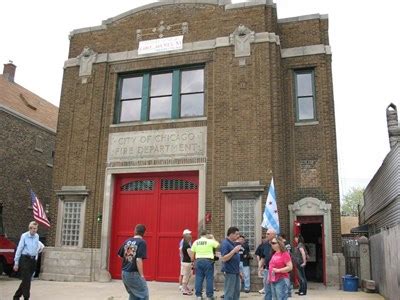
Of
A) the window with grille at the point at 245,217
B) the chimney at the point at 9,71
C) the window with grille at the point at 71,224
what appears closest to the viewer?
the window with grille at the point at 245,217

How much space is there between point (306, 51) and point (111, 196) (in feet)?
29.6

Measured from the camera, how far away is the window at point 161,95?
16672 millimetres

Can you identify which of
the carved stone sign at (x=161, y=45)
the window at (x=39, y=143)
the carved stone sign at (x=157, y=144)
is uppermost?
the carved stone sign at (x=161, y=45)

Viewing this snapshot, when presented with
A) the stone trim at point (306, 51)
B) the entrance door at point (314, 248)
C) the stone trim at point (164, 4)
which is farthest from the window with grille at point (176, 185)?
the stone trim at point (164, 4)

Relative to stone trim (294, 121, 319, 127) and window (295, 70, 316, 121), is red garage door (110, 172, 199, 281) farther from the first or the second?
window (295, 70, 316, 121)

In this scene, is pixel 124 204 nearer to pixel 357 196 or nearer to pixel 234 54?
pixel 234 54

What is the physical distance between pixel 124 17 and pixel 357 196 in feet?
236

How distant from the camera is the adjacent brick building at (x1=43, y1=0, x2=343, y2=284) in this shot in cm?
1518

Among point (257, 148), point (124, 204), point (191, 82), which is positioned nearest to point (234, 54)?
point (191, 82)

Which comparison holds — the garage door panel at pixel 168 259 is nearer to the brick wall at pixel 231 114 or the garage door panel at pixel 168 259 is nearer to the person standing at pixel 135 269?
the brick wall at pixel 231 114

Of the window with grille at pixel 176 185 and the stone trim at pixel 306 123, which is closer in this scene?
the window with grille at pixel 176 185

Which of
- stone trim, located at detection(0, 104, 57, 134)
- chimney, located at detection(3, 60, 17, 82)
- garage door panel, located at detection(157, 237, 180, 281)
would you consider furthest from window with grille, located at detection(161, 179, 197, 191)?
chimney, located at detection(3, 60, 17, 82)

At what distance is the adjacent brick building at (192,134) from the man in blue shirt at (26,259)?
5560 millimetres

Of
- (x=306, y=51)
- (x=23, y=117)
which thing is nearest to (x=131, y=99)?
(x=306, y=51)
